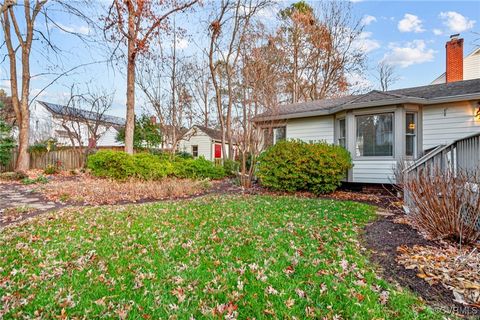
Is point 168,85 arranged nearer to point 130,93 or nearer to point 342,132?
point 130,93

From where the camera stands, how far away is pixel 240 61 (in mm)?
16688

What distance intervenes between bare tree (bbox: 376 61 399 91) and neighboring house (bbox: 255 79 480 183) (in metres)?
15.2

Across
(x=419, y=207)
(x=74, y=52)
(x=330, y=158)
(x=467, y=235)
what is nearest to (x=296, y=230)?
(x=419, y=207)

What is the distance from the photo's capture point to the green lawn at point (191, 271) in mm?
2268

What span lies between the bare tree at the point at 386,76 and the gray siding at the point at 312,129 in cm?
1586

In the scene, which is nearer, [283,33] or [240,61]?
[240,61]

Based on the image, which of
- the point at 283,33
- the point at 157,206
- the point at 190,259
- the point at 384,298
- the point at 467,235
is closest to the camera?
the point at 384,298

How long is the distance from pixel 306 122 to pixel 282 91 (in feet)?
28.4

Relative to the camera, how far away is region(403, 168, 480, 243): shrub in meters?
3.52

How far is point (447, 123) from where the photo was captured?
27.3 ft

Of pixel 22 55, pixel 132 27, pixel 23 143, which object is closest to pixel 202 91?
pixel 132 27

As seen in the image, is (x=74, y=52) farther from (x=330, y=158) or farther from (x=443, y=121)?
(x=443, y=121)

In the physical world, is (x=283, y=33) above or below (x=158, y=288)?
above

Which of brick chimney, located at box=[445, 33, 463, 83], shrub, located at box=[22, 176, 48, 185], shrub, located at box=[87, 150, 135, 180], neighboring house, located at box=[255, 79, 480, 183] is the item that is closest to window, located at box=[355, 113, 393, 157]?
neighboring house, located at box=[255, 79, 480, 183]
